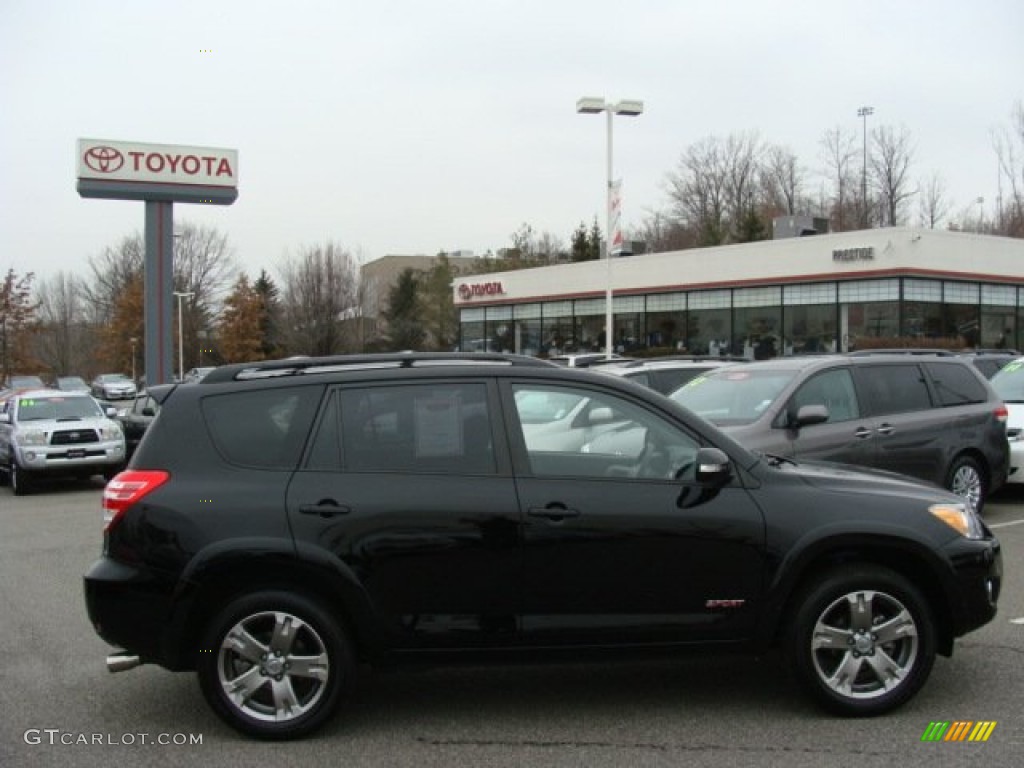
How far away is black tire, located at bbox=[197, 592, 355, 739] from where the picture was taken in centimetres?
445

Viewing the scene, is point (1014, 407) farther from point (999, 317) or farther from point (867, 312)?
point (999, 317)

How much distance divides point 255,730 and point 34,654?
2284 millimetres

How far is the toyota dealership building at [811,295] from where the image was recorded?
31.3 meters

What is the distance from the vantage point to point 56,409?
1688cm

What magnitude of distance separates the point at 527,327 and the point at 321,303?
2073 cm

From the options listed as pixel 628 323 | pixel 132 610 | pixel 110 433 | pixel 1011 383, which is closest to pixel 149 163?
pixel 110 433

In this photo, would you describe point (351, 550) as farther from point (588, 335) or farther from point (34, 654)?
point (588, 335)

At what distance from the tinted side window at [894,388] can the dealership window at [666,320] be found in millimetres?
29703

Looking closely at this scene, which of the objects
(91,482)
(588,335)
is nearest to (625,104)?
(91,482)

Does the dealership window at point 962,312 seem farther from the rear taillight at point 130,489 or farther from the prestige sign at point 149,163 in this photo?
the rear taillight at point 130,489

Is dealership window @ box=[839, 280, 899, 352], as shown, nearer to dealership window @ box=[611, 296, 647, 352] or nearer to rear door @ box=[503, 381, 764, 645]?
dealership window @ box=[611, 296, 647, 352]

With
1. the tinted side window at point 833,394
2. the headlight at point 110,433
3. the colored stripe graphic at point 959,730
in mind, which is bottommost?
the colored stripe graphic at point 959,730

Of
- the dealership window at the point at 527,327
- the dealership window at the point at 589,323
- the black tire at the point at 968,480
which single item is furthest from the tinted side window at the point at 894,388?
the dealership window at the point at 527,327

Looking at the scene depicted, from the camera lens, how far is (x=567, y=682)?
5301 millimetres
